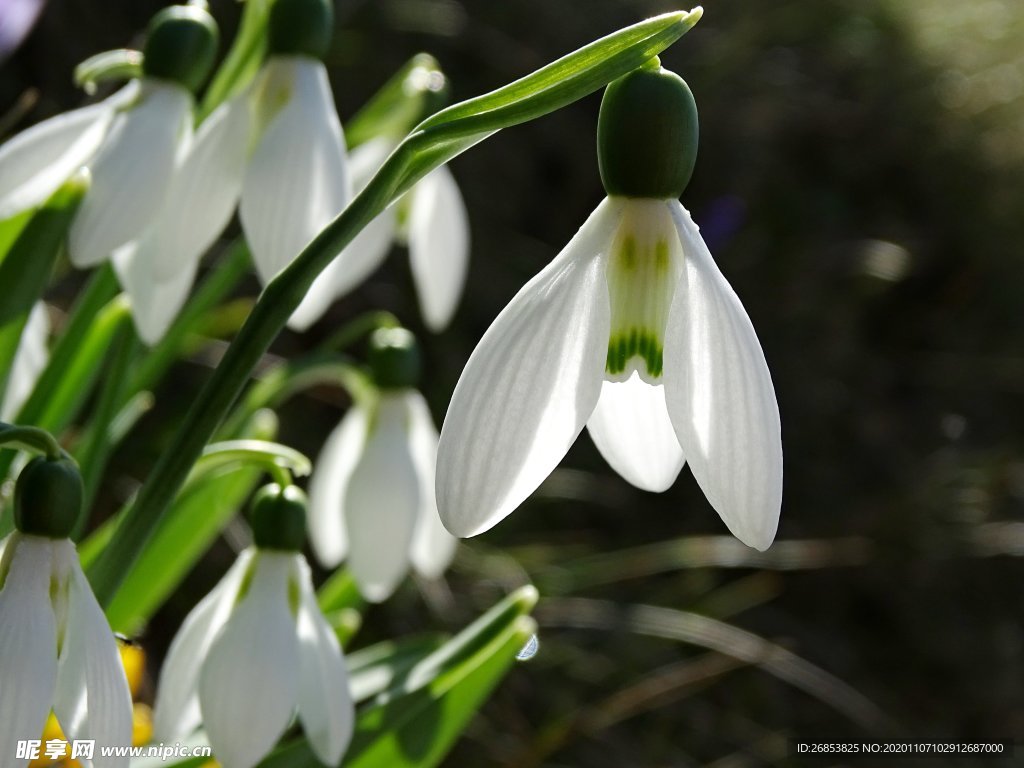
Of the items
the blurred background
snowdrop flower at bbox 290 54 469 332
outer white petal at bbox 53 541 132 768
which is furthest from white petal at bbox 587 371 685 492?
the blurred background

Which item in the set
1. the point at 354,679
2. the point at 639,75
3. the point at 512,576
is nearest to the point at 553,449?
the point at 639,75

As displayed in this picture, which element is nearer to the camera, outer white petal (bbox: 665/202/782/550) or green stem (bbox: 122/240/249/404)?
outer white petal (bbox: 665/202/782/550)

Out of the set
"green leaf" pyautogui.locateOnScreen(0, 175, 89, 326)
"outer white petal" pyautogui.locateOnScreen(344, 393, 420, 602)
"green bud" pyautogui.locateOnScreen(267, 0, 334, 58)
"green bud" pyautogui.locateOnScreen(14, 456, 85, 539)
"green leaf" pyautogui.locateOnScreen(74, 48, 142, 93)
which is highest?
"green leaf" pyautogui.locateOnScreen(74, 48, 142, 93)

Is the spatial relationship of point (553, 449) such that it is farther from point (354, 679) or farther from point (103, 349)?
point (103, 349)

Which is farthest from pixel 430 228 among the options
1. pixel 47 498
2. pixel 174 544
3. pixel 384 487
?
pixel 47 498

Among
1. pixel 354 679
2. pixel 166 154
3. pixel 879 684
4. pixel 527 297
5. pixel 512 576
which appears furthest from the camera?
pixel 879 684

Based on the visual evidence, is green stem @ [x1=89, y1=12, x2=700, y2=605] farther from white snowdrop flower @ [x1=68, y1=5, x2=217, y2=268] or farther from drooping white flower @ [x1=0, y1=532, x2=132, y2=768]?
white snowdrop flower @ [x1=68, y1=5, x2=217, y2=268]

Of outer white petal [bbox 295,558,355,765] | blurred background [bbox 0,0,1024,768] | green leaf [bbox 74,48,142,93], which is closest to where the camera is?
outer white petal [bbox 295,558,355,765]

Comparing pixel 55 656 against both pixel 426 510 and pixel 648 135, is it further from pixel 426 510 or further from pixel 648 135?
pixel 426 510
